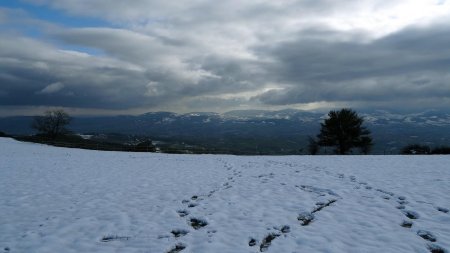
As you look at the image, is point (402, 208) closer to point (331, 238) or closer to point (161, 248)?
point (331, 238)

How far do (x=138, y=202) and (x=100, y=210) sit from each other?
1.58 metres

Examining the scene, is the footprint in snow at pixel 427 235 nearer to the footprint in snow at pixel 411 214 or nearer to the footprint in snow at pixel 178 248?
the footprint in snow at pixel 411 214

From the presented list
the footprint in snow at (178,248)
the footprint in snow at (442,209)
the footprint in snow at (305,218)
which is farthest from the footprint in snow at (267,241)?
the footprint in snow at (442,209)

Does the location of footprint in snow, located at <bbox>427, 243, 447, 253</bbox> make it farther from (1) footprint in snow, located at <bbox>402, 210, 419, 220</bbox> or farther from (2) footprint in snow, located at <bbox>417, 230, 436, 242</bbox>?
(1) footprint in snow, located at <bbox>402, 210, 419, 220</bbox>

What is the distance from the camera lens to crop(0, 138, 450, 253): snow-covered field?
8.34 meters

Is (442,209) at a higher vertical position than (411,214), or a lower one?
higher

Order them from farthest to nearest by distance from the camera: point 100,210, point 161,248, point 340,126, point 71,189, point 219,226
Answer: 1. point 340,126
2. point 71,189
3. point 100,210
4. point 219,226
5. point 161,248

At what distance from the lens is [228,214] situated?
11.0 meters

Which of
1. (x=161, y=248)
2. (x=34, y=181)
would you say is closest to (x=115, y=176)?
(x=34, y=181)

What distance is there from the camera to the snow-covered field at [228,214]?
27.3ft

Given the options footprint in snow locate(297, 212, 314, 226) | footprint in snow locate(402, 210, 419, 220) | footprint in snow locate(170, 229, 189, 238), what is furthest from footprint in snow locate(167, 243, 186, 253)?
footprint in snow locate(402, 210, 419, 220)

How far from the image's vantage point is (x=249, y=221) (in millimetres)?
10172

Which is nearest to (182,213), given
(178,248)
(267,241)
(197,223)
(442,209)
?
(197,223)

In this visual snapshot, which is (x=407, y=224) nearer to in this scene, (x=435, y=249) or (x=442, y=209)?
A: (x=435, y=249)
